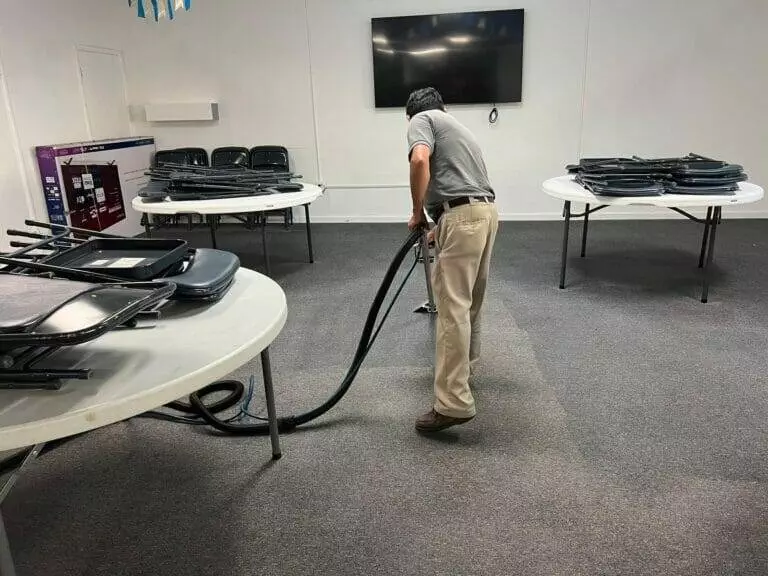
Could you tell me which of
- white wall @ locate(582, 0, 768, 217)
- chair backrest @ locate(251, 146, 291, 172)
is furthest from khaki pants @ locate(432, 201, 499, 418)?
white wall @ locate(582, 0, 768, 217)

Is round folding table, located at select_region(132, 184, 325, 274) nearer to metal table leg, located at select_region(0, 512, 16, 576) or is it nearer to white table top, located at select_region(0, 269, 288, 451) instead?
white table top, located at select_region(0, 269, 288, 451)

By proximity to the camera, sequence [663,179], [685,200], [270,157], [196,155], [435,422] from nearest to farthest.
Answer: [435,422]
[685,200]
[663,179]
[270,157]
[196,155]

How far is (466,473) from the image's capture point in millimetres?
2172

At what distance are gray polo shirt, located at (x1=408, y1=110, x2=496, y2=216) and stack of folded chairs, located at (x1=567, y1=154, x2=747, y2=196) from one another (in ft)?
→ 5.63

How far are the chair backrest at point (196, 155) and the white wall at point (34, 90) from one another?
1.15m

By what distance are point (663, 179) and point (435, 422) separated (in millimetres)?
2671

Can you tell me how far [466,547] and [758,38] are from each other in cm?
677

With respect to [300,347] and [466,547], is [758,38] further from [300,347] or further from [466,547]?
[466,547]

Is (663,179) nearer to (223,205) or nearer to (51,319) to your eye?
(223,205)

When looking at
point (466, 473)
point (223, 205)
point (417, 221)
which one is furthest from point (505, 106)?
point (466, 473)

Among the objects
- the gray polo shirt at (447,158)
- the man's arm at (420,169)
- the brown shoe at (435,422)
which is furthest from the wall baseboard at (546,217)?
the brown shoe at (435,422)

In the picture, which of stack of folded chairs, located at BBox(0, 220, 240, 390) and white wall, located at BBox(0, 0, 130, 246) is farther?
white wall, located at BBox(0, 0, 130, 246)

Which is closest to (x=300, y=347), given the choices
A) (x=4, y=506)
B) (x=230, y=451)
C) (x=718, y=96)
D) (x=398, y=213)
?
(x=230, y=451)

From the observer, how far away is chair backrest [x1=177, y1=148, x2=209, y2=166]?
679 centimetres
